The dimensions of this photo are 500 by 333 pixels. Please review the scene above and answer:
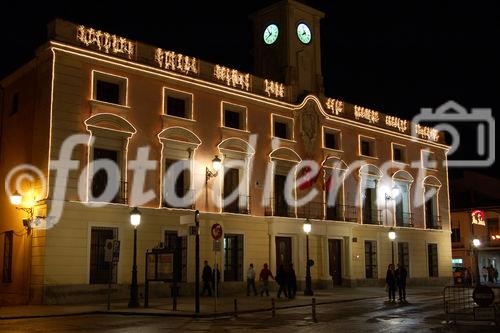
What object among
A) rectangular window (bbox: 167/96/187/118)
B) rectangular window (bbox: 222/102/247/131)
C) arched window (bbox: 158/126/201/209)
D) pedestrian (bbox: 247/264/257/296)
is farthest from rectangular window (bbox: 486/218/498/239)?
rectangular window (bbox: 167/96/187/118)

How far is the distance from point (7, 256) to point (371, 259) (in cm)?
2250

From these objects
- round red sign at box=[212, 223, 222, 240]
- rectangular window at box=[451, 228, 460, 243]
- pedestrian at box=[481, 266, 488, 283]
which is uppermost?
rectangular window at box=[451, 228, 460, 243]

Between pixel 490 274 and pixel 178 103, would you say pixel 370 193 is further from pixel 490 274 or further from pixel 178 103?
pixel 178 103

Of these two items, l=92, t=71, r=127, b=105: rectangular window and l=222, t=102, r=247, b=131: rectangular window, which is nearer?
l=92, t=71, r=127, b=105: rectangular window

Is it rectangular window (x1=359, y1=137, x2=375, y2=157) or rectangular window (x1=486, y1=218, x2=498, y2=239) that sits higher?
rectangular window (x1=359, y1=137, x2=375, y2=157)


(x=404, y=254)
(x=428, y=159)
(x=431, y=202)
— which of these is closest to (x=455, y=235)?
(x=431, y=202)

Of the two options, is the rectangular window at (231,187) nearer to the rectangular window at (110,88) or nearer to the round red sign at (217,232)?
the rectangular window at (110,88)

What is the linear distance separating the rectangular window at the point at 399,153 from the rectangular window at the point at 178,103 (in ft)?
58.9

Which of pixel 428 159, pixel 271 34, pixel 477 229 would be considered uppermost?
pixel 271 34

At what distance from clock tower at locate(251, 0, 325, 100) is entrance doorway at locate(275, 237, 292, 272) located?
8363mm

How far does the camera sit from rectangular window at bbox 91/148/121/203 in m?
27.6

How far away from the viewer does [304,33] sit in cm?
3903

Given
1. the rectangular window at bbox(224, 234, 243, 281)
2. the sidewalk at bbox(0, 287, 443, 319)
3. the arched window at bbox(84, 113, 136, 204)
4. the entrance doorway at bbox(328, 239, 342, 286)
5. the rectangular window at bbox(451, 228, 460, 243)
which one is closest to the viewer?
the sidewalk at bbox(0, 287, 443, 319)

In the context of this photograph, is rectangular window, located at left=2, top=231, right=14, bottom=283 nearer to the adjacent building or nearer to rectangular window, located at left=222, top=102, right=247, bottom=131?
rectangular window, located at left=222, top=102, right=247, bottom=131
